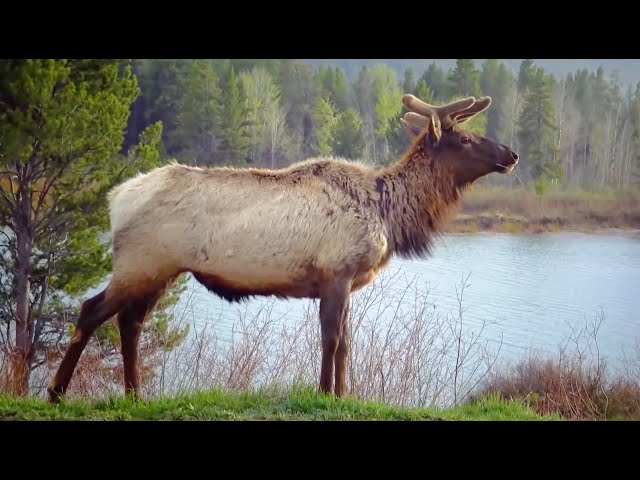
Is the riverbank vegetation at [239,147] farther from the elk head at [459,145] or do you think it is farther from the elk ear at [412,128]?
the elk head at [459,145]

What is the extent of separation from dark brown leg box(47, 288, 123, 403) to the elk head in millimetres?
2744

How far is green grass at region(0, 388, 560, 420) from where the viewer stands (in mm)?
5551

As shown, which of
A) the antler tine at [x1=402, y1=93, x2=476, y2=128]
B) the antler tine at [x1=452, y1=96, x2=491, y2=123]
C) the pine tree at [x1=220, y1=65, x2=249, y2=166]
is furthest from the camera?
the pine tree at [x1=220, y1=65, x2=249, y2=166]

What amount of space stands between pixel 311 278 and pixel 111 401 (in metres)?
1.74

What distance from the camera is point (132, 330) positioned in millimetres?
6055

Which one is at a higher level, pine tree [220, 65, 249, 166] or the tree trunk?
pine tree [220, 65, 249, 166]

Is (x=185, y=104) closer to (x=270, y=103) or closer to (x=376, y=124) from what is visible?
(x=270, y=103)

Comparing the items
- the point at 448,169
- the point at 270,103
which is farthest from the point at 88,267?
the point at 448,169

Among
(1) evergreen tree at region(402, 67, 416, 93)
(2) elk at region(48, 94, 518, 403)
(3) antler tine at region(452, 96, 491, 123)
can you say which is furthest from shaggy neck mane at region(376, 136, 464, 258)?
(1) evergreen tree at region(402, 67, 416, 93)

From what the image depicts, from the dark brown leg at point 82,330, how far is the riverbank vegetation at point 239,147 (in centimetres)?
222

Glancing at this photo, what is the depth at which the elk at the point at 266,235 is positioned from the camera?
580cm

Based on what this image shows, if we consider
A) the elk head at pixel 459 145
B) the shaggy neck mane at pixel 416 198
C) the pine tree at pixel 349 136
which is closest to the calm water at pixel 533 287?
→ the pine tree at pixel 349 136

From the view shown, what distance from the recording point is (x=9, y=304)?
353 inches

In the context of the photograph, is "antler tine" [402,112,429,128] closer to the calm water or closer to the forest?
the forest
